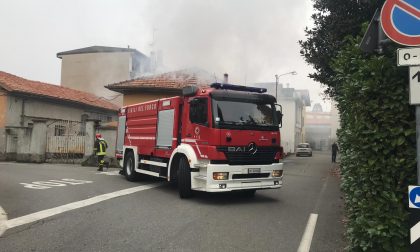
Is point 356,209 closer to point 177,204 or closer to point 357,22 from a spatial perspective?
point 177,204

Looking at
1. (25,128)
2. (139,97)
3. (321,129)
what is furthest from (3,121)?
(321,129)

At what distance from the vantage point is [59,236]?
18.9ft

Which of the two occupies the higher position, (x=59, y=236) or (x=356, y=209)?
(x=356, y=209)

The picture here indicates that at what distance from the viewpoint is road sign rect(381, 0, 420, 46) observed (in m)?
3.46

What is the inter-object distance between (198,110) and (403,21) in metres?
5.81

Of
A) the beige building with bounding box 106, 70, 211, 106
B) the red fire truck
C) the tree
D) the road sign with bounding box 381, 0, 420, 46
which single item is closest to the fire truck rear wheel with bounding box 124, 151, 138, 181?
the red fire truck

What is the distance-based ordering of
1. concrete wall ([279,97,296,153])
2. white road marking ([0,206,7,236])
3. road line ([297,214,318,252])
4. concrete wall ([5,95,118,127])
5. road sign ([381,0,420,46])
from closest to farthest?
1. road sign ([381,0,420,46])
2. road line ([297,214,318,252])
3. white road marking ([0,206,7,236])
4. concrete wall ([5,95,118,127])
5. concrete wall ([279,97,296,153])

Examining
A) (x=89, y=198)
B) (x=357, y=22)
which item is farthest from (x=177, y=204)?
(x=357, y=22)

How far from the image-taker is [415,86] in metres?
3.37

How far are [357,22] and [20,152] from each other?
1784 centimetres

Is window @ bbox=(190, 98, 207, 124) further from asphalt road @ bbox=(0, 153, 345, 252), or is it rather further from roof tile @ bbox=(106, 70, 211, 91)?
roof tile @ bbox=(106, 70, 211, 91)

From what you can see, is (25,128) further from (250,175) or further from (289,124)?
(289,124)

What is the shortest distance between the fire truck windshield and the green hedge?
14.8ft

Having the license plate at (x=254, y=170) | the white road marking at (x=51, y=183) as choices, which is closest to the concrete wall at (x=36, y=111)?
the white road marking at (x=51, y=183)
